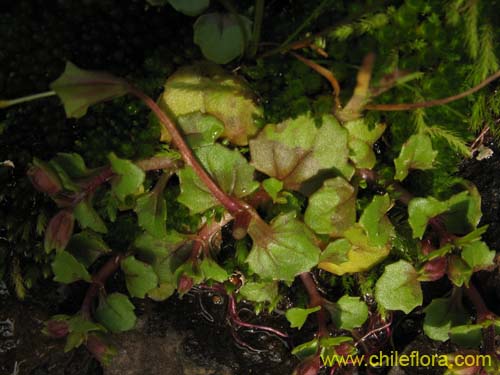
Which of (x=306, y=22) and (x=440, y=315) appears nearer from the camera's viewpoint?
(x=306, y=22)

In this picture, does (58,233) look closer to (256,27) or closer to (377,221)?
(256,27)

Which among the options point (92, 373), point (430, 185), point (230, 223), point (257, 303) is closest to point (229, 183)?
point (230, 223)

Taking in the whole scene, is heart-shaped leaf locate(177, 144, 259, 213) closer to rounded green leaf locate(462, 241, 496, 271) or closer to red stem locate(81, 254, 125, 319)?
red stem locate(81, 254, 125, 319)

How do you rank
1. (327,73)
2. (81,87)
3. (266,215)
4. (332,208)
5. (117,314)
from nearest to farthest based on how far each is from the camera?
1. (81,87)
2. (327,73)
3. (332,208)
4. (117,314)
5. (266,215)

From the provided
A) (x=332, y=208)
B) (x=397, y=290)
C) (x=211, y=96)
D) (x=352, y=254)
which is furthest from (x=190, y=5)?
(x=397, y=290)

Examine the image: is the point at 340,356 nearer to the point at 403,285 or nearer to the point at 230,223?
the point at 403,285

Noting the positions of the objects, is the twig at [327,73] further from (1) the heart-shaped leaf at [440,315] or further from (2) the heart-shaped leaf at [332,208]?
(1) the heart-shaped leaf at [440,315]
